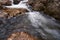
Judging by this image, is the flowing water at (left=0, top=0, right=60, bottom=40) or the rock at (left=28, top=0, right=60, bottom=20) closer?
the flowing water at (left=0, top=0, right=60, bottom=40)

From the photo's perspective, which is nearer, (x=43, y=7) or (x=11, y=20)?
(x=11, y=20)

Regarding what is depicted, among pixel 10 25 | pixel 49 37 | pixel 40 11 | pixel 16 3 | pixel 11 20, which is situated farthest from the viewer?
pixel 16 3

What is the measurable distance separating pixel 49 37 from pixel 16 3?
835cm

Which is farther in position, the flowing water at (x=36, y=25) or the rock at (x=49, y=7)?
the rock at (x=49, y=7)

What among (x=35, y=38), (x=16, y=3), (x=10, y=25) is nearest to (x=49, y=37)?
(x=35, y=38)

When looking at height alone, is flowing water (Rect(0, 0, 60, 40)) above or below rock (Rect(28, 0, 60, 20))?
below

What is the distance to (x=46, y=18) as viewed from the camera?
29.4 feet

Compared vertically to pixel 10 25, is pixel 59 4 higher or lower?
higher

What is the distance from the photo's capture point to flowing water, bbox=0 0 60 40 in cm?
666

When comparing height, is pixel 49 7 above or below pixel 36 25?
above

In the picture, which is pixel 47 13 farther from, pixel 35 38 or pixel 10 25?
pixel 35 38

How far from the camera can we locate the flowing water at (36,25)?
21.9ft

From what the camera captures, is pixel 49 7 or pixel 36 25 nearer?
pixel 36 25

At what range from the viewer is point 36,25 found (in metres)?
7.81
